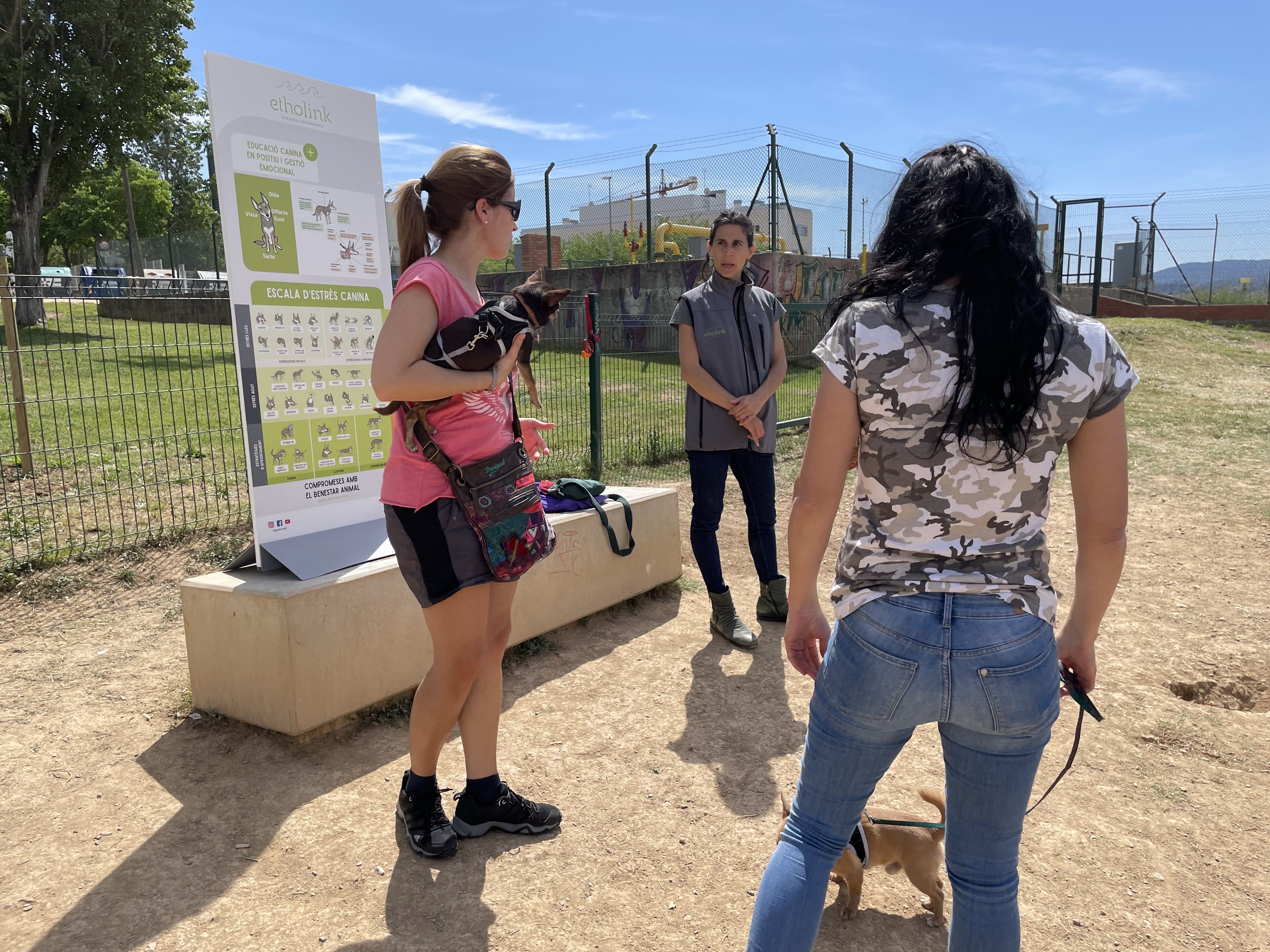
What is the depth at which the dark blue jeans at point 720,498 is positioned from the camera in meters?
4.25

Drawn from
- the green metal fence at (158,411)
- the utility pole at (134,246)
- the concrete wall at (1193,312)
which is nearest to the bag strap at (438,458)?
the green metal fence at (158,411)

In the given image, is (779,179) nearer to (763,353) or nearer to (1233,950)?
(763,353)

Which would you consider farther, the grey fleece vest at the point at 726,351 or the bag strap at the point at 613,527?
the bag strap at the point at 613,527

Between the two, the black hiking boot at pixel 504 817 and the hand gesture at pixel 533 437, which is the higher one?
the hand gesture at pixel 533 437

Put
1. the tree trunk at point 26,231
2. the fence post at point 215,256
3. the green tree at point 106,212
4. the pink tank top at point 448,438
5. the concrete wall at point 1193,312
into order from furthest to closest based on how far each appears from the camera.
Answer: the green tree at point 106,212 < the fence post at point 215,256 < the concrete wall at point 1193,312 < the tree trunk at point 26,231 < the pink tank top at point 448,438

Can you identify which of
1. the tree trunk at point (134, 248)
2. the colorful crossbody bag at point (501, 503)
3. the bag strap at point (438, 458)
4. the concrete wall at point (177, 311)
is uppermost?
the tree trunk at point (134, 248)

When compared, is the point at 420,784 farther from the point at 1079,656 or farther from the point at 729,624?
the point at 729,624

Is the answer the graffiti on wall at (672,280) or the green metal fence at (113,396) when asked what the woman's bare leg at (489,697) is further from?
the graffiti on wall at (672,280)

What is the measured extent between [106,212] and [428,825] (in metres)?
46.3

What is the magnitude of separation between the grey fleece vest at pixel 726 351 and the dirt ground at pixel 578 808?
1049 mm

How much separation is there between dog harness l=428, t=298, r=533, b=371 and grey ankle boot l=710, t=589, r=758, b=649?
244 centimetres

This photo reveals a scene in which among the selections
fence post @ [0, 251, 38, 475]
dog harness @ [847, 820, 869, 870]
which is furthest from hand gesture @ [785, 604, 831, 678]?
fence post @ [0, 251, 38, 475]

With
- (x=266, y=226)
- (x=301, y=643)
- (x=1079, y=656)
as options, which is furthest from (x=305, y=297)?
(x=1079, y=656)

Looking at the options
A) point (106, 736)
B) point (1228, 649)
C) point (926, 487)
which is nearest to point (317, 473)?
point (106, 736)
